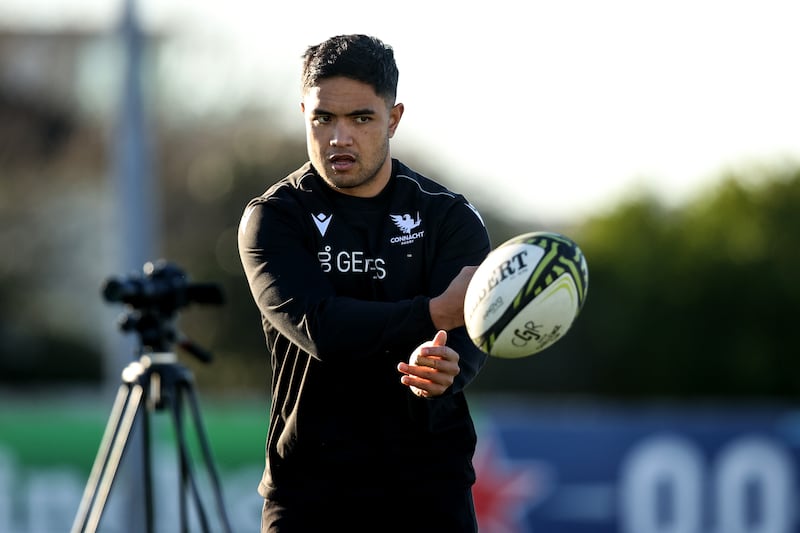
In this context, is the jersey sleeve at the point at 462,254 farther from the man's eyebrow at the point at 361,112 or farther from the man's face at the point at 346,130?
the man's eyebrow at the point at 361,112

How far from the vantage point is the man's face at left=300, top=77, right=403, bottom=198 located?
14.6ft

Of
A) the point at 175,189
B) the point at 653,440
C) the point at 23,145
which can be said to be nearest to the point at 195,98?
the point at 175,189

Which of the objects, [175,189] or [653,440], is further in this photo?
[175,189]

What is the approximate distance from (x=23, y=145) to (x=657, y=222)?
15812 millimetres

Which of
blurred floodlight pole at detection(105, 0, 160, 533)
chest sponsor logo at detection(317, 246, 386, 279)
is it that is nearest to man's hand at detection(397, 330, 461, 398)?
chest sponsor logo at detection(317, 246, 386, 279)

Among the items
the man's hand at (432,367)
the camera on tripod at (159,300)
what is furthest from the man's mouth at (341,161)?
the camera on tripod at (159,300)

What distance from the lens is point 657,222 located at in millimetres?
19844

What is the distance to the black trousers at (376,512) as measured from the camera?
448 cm

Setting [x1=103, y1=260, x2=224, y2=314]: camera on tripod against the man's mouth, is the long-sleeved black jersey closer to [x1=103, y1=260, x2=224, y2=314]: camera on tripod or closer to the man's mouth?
the man's mouth

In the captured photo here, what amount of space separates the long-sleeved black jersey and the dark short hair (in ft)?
1.14

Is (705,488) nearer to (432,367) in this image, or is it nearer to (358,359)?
(358,359)

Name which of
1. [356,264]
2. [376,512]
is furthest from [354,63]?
[376,512]

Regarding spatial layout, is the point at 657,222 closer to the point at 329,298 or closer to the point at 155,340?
the point at 155,340

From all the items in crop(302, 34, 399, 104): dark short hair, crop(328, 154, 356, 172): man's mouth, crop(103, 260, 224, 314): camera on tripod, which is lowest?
crop(103, 260, 224, 314): camera on tripod
